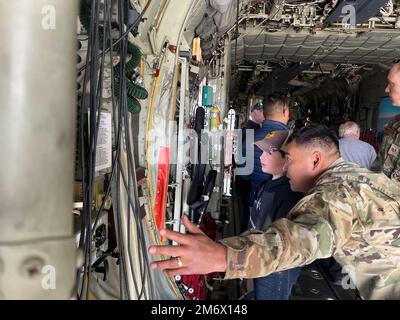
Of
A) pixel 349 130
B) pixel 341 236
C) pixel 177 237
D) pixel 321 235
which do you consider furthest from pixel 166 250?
pixel 349 130

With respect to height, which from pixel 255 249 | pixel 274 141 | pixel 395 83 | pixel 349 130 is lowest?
pixel 255 249

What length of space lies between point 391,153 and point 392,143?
0.37 feet

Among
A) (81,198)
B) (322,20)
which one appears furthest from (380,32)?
(81,198)

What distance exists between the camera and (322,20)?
6.19 meters

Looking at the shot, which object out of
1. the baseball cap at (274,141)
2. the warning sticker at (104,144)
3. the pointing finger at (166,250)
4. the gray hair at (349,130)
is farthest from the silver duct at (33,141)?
the gray hair at (349,130)

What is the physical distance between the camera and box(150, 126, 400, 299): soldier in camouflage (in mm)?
1210

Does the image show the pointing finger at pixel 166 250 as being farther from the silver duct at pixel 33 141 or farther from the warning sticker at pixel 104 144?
the warning sticker at pixel 104 144

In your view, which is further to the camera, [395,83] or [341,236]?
[395,83]

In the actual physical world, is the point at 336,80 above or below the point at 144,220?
above

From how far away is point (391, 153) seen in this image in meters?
3.73

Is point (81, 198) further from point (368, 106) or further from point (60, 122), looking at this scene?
point (368, 106)

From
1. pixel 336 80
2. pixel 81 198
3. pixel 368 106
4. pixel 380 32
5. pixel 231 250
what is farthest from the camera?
pixel 336 80

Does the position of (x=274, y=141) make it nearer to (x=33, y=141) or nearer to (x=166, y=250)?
(x=166, y=250)
